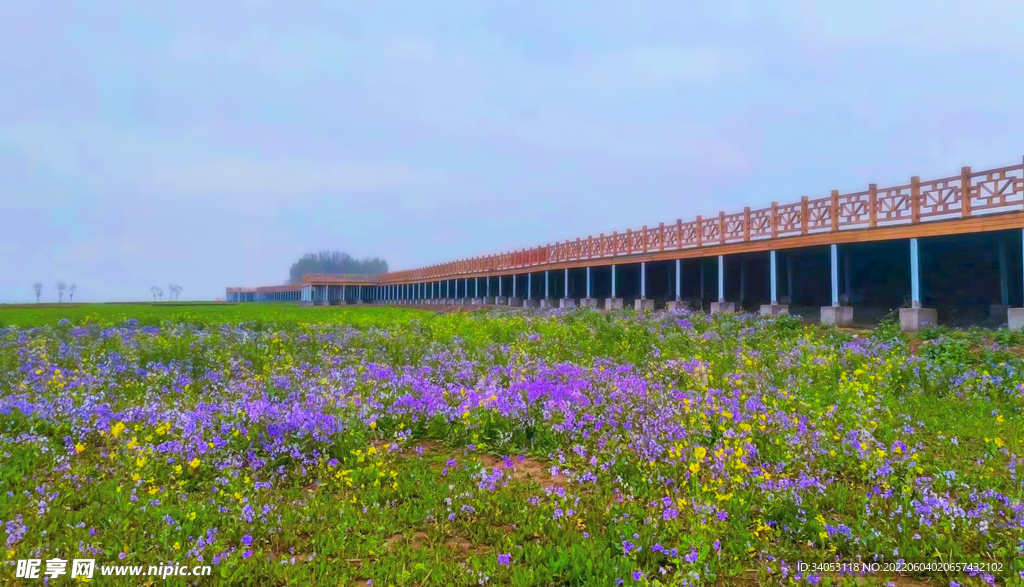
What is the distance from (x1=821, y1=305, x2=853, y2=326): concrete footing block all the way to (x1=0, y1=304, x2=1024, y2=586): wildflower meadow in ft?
42.6

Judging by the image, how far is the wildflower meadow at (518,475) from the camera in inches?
137

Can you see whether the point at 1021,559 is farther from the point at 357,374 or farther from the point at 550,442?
the point at 357,374

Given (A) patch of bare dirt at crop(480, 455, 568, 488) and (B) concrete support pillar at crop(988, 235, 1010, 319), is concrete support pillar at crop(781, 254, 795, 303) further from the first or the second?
(A) patch of bare dirt at crop(480, 455, 568, 488)

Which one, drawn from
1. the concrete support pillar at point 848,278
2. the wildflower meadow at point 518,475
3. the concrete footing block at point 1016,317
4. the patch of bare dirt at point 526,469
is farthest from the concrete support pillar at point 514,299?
the patch of bare dirt at point 526,469

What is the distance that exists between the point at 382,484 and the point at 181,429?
7.23 ft

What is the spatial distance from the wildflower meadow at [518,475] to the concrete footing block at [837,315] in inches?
511

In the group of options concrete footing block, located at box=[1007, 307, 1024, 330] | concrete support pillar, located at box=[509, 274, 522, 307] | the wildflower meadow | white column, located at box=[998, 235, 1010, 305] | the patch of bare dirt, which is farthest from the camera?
concrete support pillar, located at box=[509, 274, 522, 307]

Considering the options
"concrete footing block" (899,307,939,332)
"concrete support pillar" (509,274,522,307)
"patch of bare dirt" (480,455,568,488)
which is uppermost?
"concrete support pillar" (509,274,522,307)

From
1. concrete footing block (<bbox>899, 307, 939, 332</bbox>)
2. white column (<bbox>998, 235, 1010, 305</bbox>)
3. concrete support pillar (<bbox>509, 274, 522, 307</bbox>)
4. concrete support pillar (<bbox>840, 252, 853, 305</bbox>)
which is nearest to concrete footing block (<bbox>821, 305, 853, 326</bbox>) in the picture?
concrete footing block (<bbox>899, 307, 939, 332</bbox>)

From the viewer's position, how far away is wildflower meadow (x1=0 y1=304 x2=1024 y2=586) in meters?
3.47

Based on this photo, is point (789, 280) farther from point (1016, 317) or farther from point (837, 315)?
point (1016, 317)

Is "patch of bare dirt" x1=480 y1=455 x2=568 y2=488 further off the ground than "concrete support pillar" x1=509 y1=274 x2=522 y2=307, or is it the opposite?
"concrete support pillar" x1=509 y1=274 x2=522 y2=307

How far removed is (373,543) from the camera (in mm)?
3658

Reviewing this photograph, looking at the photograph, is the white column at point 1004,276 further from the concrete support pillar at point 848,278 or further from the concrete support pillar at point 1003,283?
the concrete support pillar at point 848,278
